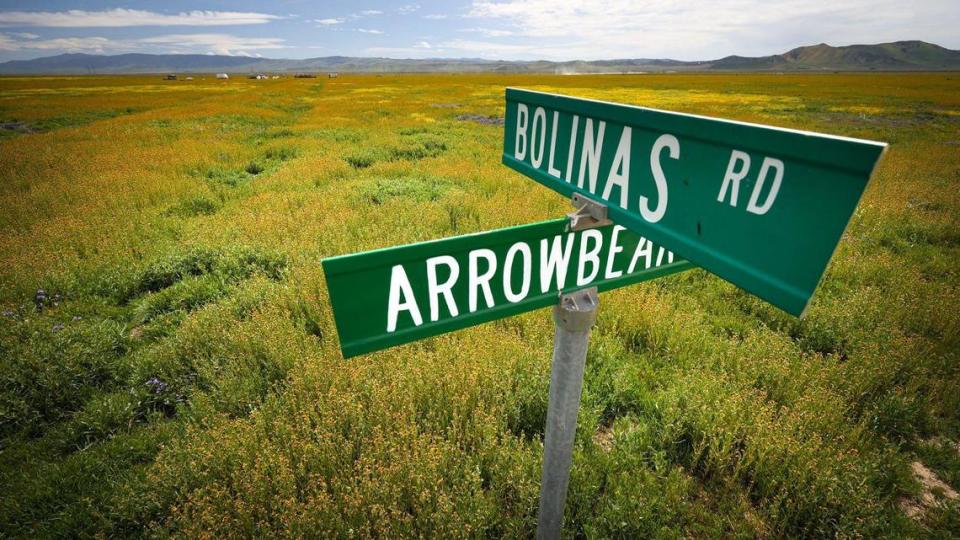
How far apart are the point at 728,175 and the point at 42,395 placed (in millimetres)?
5062

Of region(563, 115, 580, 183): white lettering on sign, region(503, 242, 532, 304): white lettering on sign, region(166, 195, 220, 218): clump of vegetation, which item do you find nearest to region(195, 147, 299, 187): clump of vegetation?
region(166, 195, 220, 218): clump of vegetation

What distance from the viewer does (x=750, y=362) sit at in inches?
138

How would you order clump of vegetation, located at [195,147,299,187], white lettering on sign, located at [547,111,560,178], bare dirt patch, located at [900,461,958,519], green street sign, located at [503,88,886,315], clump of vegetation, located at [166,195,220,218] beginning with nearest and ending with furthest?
1. green street sign, located at [503,88,886,315]
2. white lettering on sign, located at [547,111,560,178]
3. bare dirt patch, located at [900,461,958,519]
4. clump of vegetation, located at [166,195,220,218]
5. clump of vegetation, located at [195,147,299,187]

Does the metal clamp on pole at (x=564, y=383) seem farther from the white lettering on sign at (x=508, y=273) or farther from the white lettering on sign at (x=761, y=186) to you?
the white lettering on sign at (x=761, y=186)

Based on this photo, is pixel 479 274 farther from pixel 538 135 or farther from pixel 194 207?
pixel 194 207

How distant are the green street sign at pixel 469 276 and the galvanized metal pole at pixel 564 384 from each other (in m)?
0.06

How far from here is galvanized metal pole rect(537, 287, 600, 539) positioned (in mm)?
1287

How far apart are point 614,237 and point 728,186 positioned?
429 mm

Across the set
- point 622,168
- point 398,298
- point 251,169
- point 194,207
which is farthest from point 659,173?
point 251,169

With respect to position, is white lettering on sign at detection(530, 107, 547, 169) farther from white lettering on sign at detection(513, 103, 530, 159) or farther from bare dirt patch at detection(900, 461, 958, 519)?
bare dirt patch at detection(900, 461, 958, 519)

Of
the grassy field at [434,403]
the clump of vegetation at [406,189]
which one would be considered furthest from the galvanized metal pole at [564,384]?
the clump of vegetation at [406,189]

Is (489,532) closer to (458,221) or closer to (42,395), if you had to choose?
(42,395)

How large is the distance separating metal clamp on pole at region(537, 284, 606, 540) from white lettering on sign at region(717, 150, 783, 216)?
0.48 meters

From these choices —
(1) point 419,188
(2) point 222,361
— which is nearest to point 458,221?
(1) point 419,188
